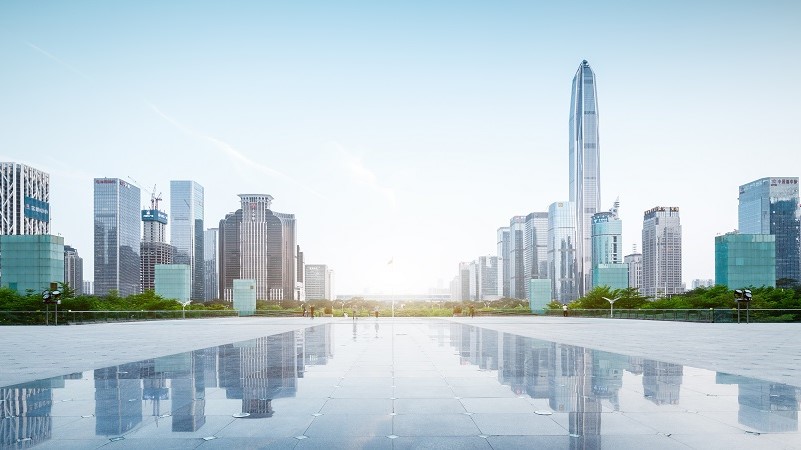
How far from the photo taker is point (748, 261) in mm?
109312

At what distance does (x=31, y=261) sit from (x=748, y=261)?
12966 centimetres

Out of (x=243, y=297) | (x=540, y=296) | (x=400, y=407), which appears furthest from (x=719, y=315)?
(x=243, y=297)

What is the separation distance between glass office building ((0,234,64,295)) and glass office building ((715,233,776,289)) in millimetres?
120255

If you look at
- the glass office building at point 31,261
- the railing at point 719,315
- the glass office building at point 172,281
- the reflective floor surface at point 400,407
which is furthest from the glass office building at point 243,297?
the reflective floor surface at point 400,407

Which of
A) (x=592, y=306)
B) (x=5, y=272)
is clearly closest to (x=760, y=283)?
(x=592, y=306)

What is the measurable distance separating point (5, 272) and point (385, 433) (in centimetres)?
10649

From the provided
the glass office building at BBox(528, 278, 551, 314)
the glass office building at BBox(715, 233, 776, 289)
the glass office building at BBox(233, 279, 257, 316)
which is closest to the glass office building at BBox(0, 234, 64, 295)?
the glass office building at BBox(233, 279, 257, 316)

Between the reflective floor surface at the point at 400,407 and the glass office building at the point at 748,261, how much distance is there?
109m

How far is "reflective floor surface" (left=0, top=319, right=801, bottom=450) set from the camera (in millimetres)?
8031

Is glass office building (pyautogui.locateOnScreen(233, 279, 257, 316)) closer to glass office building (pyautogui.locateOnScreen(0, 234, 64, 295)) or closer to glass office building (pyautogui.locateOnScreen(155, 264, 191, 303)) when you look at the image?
Result: glass office building (pyautogui.locateOnScreen(155, 264, 191, 303))

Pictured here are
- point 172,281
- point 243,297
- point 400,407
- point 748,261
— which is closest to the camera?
point 400,407

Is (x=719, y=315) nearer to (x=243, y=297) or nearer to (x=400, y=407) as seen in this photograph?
(x=400, y=407)

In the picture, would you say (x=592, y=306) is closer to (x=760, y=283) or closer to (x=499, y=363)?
(x=760, y=283)

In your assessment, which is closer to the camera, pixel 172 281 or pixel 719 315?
pixel 719 315
